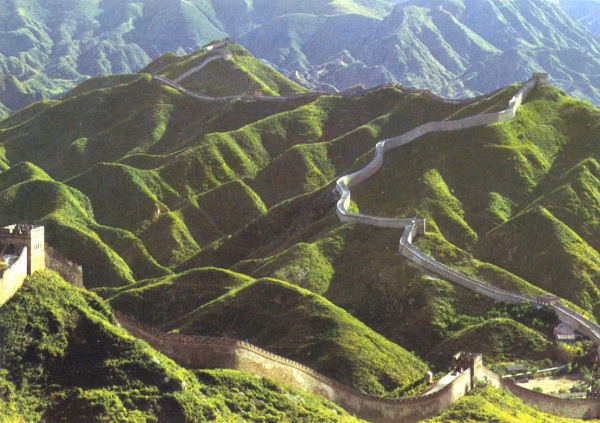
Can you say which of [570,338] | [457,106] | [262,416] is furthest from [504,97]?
[262,416]

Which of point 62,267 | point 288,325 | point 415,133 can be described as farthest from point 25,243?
point 415,133

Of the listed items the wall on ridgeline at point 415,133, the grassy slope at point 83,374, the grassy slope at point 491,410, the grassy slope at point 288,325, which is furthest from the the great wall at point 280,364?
the wall on ridgeline at point 415,133

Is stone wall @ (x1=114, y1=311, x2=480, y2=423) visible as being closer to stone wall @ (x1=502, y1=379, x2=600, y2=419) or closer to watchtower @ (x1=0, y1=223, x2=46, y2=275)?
stone wall @ (x1=502, y1=379, x2=600, y2=419)

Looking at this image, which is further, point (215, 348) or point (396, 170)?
point (396, 170)

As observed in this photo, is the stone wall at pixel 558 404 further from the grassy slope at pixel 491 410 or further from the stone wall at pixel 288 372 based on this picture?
the stone wall at pixel 288 372

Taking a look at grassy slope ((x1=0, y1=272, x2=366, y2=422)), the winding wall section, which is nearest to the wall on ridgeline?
the winding wall section

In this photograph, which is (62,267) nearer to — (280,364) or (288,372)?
(280,364)

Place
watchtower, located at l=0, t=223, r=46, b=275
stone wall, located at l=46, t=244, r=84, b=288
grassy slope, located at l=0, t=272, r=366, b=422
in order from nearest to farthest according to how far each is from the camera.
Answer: grassy slope, located at l=0, t=272, r=366, b=422 → watchtower, located at l=0, t=223, r=46, b=275 → stone wall, located at l=46, t=244, r=84, b=288

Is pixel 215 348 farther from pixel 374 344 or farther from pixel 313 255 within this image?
pixel 313 255
